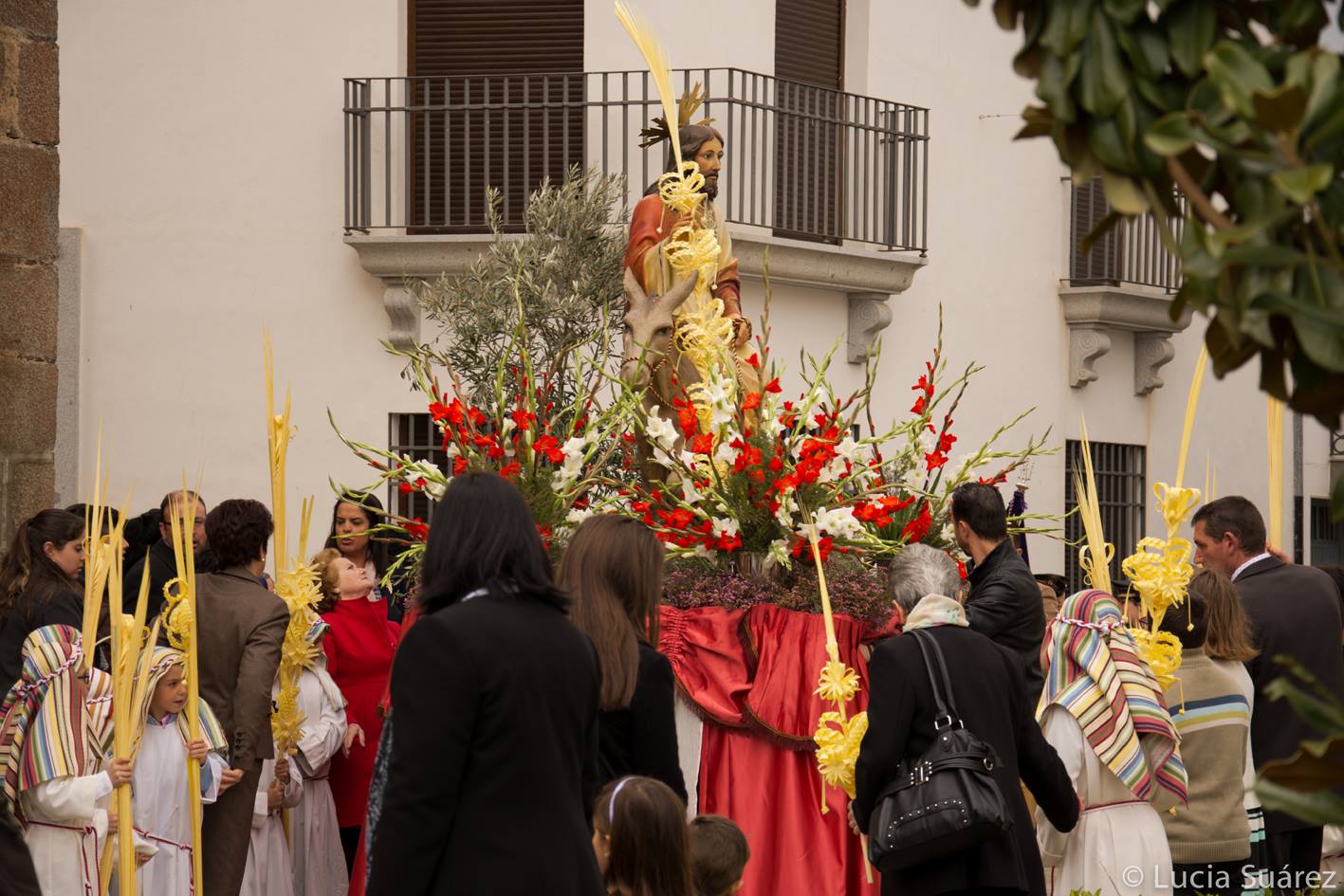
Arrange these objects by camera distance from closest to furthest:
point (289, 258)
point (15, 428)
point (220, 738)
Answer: point (220, 738), point (15, 428), point (289, 258)

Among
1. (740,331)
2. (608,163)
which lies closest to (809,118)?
(608,163)

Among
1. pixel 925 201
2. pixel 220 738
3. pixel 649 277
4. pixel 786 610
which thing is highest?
pixel 925 201

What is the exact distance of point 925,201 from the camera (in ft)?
46.9

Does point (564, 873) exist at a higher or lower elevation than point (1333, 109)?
lower

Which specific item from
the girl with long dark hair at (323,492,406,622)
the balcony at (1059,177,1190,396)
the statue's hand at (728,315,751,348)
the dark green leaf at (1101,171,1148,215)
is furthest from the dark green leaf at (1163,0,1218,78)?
the balcony at (1059,177,1190,396)

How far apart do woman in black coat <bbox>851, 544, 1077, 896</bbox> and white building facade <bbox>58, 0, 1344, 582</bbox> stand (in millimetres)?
8330

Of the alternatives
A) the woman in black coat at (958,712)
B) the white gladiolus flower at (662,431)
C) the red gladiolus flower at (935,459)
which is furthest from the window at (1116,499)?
the woman in black coat at (958,712)

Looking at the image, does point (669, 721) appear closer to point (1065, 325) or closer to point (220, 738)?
point (220, 738)

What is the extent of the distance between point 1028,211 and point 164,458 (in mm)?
6938

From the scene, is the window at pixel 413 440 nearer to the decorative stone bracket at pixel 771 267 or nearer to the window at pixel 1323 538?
the decorative stone bracket at pixel 771 267

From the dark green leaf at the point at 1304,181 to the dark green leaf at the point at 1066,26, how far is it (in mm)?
250

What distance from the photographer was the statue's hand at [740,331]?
6.97 m

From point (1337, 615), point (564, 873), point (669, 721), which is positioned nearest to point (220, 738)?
point (669, 721)

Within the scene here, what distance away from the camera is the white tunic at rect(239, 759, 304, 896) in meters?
6.60
